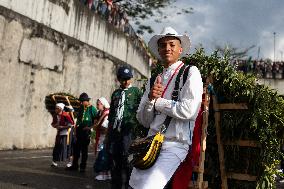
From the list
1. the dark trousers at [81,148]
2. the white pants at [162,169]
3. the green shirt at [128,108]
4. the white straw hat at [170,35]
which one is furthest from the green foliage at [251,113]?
the dark trousers at [81,148]

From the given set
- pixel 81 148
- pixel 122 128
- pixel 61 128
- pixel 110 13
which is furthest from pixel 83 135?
pixel 110 13

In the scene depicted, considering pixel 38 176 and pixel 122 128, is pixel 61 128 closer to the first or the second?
pixel 38 176

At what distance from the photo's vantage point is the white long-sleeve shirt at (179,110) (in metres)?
3.29

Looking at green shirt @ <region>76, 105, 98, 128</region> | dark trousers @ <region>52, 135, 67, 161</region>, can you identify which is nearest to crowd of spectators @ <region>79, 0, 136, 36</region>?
dark trousers @ <region>52, 135, 67, 161</region>

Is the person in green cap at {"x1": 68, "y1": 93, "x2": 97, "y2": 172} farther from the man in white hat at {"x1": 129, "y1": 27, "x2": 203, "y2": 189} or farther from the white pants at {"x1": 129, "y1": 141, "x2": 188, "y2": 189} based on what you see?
the white pants at {"x1": 129, "y1": 141, "x2": 188, "y2": 189}

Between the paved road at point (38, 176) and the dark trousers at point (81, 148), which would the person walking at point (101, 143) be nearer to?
the paved road at point (38, 176)

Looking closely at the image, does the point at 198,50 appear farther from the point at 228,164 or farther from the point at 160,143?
the point at 160,143

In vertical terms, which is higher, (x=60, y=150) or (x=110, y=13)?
(x=110, y=13)

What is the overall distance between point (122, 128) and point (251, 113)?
2.19 meters

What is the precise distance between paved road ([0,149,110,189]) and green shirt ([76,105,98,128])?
110 cm

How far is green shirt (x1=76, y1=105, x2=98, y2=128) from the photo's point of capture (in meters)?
10.1

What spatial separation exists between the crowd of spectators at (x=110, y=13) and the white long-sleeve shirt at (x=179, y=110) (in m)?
14.9

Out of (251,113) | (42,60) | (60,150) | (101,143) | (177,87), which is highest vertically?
Result: (42,60)

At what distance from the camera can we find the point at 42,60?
48.2ft
